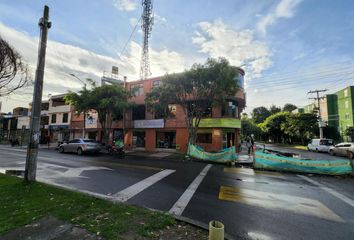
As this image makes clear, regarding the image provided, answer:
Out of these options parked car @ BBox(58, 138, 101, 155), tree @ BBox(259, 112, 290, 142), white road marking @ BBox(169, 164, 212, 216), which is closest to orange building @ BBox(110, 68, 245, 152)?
parked car @ BBox(58, 138, 101, 155)

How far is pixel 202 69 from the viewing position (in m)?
15.1

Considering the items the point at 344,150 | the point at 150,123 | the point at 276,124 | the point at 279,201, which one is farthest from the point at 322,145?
the point at 279,201

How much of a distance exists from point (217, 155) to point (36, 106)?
37.6ft

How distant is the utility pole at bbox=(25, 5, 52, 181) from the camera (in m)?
6.75

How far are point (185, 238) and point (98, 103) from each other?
1877 cm

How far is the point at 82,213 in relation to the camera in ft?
14.1

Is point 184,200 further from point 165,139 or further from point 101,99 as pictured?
point 165,139

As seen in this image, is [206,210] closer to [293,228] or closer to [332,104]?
[293,228]

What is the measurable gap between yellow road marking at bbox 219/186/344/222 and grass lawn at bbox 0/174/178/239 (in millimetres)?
2893

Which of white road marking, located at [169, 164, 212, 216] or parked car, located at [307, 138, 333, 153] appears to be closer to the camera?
white road marking, located at [169, 164, 212, 216]

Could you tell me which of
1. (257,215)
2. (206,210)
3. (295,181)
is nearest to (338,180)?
(295,181)

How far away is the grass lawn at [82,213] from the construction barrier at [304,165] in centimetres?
961

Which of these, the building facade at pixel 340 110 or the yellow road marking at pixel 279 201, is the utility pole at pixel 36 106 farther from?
the building facade at pixel 340 110

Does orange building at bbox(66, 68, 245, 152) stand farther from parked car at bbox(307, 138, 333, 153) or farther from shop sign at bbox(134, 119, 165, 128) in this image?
parked car at bbox(307, 138, 333, 153)
